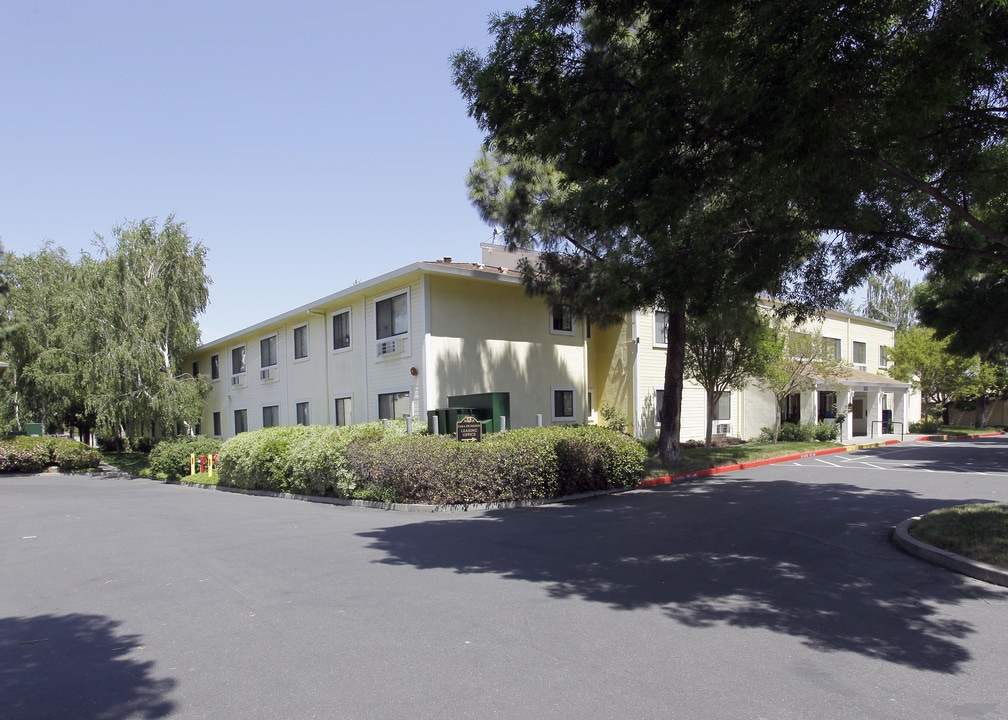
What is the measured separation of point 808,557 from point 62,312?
1049 inches

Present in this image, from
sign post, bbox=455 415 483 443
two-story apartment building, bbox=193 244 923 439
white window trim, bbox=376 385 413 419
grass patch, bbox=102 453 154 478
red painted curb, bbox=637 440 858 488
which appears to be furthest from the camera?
grass patch, bbox=102 453 154 478

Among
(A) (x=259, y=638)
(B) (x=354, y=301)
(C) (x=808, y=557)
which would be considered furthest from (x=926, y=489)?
(B) (x=354, y=301)

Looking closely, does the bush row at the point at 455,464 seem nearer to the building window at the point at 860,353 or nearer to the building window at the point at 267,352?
the building window at the point at 267,352

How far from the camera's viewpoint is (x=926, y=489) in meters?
13.8

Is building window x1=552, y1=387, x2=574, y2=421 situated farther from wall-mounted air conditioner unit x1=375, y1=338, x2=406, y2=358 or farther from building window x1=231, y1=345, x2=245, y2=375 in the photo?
A: building window x1=231, y1=345, x2=245, y2=375

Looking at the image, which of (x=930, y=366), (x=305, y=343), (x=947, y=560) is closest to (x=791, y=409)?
(x=930, y=366)

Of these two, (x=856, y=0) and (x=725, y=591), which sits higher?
(x=856, y=0)

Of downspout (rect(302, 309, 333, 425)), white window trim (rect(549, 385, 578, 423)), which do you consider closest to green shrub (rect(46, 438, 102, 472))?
downspout (rect(302, 309, 333, 425))

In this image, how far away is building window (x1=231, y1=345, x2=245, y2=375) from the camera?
2972cm

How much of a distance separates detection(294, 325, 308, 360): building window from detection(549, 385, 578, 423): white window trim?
9.23 metres

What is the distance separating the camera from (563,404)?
21.7 m

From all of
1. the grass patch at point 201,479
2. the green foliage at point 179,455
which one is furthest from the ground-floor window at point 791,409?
the green foliage at point 179,455

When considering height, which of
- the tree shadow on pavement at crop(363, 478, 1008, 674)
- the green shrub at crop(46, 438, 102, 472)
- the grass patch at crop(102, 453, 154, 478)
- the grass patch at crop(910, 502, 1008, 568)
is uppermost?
the grass patch at crop(910, 502, 1008, 568)

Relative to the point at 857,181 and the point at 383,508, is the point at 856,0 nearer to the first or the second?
the point at 857,181
